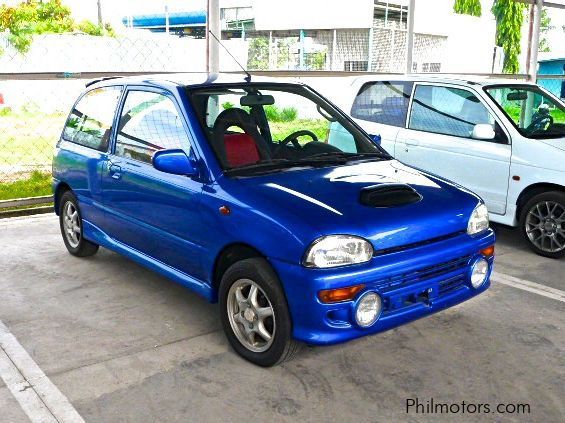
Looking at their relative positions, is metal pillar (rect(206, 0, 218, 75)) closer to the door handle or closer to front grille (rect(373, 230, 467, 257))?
the door handle

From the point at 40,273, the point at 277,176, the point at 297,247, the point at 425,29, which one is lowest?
the point at 40,273

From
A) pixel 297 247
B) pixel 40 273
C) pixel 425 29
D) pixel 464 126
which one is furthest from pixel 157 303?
pixel 425 29

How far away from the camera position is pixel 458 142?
6176mm

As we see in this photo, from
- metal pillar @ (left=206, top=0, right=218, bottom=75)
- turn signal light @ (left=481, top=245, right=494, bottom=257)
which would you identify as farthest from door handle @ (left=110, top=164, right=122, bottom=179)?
metal pillar @ (left=206, top=0, right=218, bottom=75)

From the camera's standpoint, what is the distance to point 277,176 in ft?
12.5

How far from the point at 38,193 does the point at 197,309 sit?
426cm

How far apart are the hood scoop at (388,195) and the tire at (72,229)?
2.87 m

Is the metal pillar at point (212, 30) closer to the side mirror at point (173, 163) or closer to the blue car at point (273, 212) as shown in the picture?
the blue car at point (273, 212)

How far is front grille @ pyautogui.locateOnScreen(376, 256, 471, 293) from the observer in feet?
10.8

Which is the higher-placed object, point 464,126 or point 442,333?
point 464,126

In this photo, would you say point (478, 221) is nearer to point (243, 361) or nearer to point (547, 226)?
point (243, 361)

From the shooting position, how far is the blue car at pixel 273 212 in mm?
3230

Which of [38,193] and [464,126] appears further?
[38,193]

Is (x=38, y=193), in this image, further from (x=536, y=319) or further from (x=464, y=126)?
(x=536, y=319)
